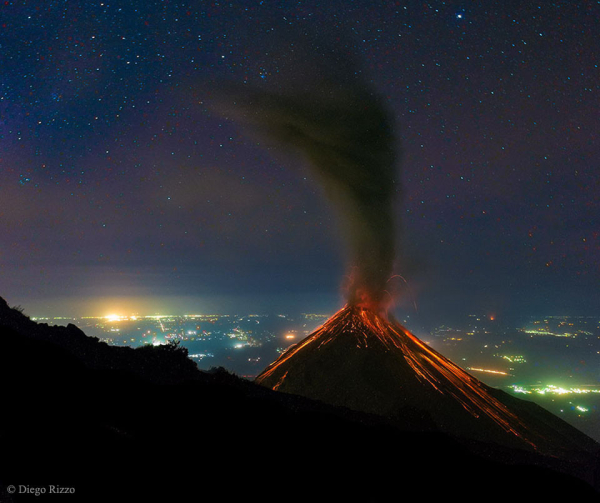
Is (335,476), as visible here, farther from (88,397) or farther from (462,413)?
(462,413)

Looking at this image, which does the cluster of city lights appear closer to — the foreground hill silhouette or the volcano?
the volcano

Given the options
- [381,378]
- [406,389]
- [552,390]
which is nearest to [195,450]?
[406,389]

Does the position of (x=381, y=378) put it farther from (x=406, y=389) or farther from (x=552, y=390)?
(x=552, y=390)

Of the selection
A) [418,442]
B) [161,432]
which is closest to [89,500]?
[161,432]

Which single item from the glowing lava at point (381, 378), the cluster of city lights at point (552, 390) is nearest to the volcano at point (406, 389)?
the glowing lava at point (381, 378)

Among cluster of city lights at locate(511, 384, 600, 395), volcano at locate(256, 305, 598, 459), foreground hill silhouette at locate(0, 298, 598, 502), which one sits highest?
foreground hill silhouette at locate(0, 298, 598, 502)

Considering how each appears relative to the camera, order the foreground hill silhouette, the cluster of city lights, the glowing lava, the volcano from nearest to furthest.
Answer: the foreground hill silhouette
the volcano
the glowing lava
the cluster of city lights

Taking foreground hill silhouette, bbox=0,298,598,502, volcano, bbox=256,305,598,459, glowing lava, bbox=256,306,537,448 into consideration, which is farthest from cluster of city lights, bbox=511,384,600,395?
foreground hill silhouette, bbox=0,298,598,502
